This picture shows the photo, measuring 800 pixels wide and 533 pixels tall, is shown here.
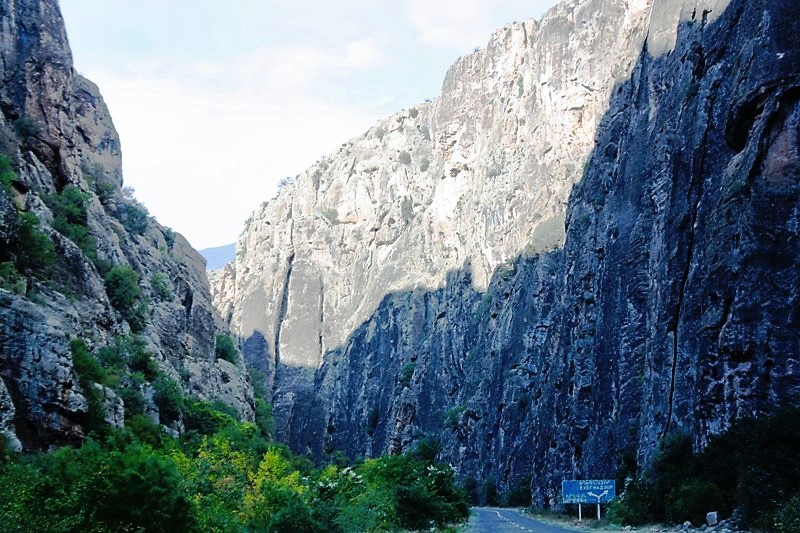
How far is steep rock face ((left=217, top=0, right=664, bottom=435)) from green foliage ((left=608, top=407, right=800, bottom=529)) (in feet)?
123

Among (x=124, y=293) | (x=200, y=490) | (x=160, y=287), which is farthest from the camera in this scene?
(x=160, y=287)

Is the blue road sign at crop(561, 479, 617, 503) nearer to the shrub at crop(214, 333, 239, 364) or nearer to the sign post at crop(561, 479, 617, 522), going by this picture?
the sign post at crop(561, 479, 617, 522)

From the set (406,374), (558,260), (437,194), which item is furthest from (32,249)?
(437,194)

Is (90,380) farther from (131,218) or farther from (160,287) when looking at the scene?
(131,218)

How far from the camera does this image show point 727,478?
23516 millimetres

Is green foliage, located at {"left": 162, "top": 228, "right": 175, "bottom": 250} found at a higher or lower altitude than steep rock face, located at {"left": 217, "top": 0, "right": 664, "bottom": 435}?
lower

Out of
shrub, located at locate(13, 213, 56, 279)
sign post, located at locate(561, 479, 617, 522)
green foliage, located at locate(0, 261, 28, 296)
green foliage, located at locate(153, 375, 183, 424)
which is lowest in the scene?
sign post, located at locate(561, 479, 617, 522)

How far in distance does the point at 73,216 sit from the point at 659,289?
79.2 ft

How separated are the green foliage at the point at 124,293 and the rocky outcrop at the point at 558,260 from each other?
21.7 m

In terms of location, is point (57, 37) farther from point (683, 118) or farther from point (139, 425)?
point (683, 118)

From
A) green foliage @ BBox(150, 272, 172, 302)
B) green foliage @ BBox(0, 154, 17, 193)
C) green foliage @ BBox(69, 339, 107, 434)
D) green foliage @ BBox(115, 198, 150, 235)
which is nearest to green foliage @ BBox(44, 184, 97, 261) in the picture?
green foliage @ BBox(0, 154, 17, 193)

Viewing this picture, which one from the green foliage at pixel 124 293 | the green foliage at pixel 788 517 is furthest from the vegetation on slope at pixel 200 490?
the green foliage at pixel 788 517

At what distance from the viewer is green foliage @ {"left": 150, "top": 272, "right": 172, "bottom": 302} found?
4125 cm

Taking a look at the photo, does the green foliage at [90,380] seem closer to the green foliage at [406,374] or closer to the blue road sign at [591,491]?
the blue road sign at [591,491]
